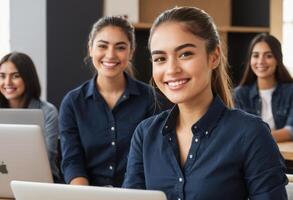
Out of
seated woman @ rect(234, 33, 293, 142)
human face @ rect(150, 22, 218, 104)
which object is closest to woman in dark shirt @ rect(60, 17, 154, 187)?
human face @ rect(150, 22, 218, 104)

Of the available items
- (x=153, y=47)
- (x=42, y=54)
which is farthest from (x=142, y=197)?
(x=42, y=54)

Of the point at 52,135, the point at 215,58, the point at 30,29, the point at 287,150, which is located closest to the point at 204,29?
the point at 215,58

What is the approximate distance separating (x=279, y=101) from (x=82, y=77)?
155cm

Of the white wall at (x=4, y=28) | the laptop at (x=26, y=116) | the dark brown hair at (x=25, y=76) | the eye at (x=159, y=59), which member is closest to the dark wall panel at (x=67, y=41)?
the white wall at (x=4, y=28)

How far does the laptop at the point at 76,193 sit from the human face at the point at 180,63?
0.42 meters

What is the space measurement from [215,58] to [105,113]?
1.00m

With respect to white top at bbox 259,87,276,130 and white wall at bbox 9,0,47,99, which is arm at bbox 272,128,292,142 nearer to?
white top at bbox 259,87,276,130

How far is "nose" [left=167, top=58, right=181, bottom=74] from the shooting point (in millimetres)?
1456

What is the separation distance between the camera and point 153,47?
4.96 feet

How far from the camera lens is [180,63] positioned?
1.46 metres

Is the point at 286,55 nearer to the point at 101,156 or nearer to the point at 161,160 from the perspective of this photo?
the point at 101,156

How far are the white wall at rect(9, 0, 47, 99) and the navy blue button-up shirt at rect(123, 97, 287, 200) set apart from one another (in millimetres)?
2699

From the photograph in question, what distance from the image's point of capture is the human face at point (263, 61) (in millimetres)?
3613

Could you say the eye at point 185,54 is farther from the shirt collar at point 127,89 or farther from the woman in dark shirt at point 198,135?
the shirt collar at point 127,89
